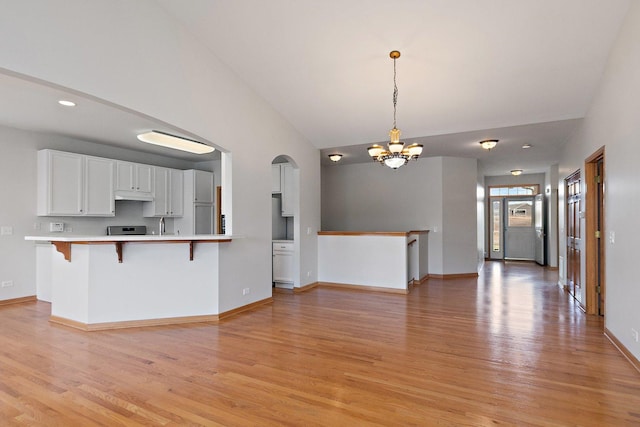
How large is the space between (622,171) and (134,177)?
719 cm

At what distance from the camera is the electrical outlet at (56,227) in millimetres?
5699

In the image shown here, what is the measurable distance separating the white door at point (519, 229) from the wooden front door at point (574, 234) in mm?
5186

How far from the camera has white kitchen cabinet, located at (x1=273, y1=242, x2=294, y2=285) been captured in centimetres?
624

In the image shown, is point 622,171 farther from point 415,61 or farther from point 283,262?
point 283,262

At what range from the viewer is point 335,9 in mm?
3541

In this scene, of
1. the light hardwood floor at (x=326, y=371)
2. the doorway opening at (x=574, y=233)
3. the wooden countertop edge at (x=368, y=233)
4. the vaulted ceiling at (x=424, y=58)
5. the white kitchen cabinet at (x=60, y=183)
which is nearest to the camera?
the light hardwood floor at (x=326, y=371)

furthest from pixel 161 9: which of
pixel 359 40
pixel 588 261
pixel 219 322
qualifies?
pixel 588 261

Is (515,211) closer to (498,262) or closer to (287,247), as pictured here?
(498,262)

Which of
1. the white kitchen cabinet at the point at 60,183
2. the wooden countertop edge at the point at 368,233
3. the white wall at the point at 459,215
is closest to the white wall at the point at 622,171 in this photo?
the wooden countertop edge at the point at 368,233

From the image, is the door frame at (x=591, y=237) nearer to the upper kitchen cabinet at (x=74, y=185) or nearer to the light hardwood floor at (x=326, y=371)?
the light hardwood floor at (x=326, y=371)

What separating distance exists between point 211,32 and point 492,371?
14.8 ft

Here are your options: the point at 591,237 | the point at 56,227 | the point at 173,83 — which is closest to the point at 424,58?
the point at 173,83

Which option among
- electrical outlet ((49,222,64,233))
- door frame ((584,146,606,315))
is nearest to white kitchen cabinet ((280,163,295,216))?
electrical outlet ((49,222,64,233))

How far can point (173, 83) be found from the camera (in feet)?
12.5
